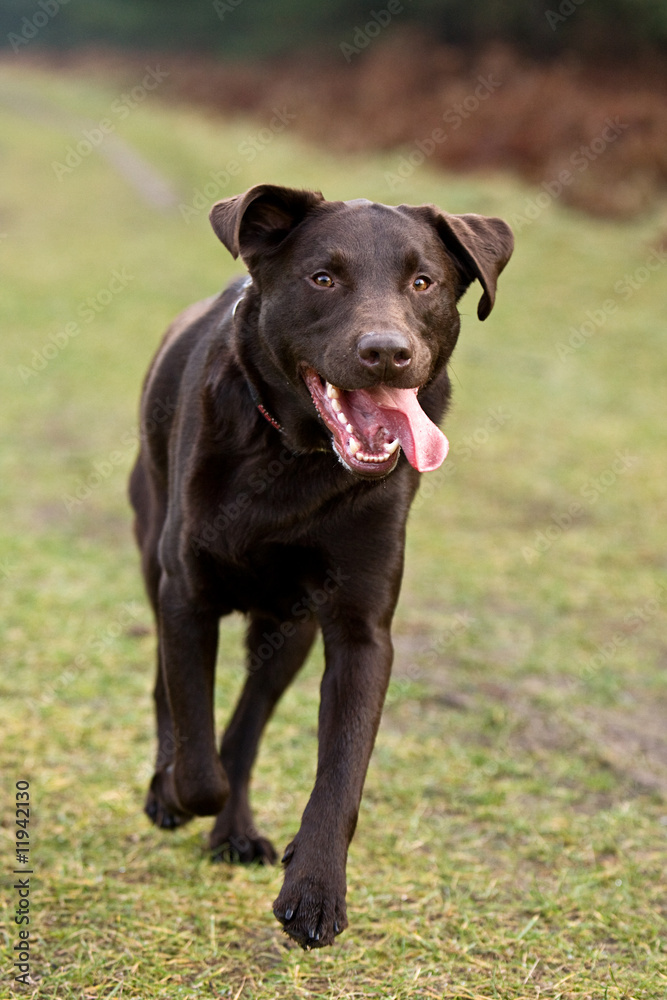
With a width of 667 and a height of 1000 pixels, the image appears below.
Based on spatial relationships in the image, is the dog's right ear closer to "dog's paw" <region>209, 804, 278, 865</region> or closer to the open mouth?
the open mouth

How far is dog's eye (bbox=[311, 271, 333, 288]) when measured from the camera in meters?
2.83

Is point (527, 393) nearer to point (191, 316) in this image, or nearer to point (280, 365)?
point (191, 316)

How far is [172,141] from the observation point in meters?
24.1

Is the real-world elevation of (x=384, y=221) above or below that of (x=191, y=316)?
above

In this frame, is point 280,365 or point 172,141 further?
point 172,141

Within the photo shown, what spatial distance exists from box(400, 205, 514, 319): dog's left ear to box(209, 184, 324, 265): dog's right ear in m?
0.28

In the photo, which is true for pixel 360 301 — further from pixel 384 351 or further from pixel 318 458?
pixel 318 458

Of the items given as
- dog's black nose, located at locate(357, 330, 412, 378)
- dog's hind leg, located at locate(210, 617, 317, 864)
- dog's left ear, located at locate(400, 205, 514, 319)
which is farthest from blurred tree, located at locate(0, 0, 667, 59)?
dog's black nose, located at locate(357, 330, 412, 378)

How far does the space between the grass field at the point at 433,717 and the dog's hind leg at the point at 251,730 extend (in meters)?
0.08

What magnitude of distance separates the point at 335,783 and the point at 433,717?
6.31 feet

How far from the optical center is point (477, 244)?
9.77 feet

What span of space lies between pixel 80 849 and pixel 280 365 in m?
1.52

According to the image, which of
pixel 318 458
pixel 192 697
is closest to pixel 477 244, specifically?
pixel 318 458

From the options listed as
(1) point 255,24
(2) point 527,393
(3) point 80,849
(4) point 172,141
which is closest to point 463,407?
(2) point 527,393
